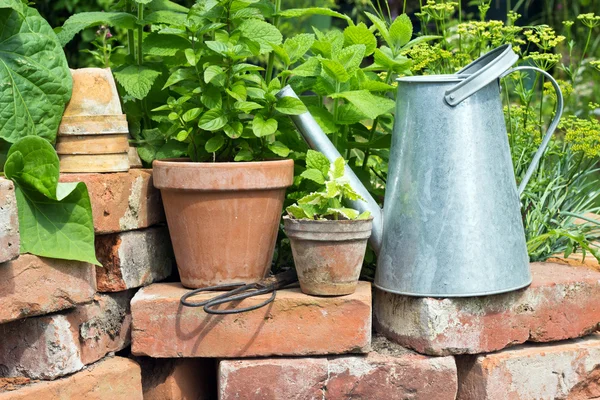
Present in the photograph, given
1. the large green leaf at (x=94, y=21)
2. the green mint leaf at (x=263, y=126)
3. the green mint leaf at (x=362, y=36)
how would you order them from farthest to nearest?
the green mint leaf at (x=362, y=36), the large green leaf at (x=94, y=21), the green mint leaf at (x=263, y=126)

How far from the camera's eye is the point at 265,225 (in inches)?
76.1

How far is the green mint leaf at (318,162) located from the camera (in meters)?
1.93

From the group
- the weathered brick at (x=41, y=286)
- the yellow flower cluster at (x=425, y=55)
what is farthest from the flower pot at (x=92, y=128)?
the yellow flower cluster at (x=425, y=55)

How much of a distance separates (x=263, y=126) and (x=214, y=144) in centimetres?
13

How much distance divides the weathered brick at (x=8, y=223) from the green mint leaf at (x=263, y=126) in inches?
22.5

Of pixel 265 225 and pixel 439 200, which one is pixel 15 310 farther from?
pixel 439 200

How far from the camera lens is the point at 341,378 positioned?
1.89 m

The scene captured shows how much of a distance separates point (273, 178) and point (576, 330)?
0.89 metres

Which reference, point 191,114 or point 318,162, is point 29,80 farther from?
point 318,162

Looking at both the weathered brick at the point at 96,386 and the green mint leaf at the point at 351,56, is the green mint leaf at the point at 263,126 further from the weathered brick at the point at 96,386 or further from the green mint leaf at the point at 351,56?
the weathered brick at the point at 96,386

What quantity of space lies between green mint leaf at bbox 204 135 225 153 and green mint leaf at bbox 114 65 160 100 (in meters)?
0.20

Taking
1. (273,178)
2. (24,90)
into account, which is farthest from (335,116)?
(24,90)

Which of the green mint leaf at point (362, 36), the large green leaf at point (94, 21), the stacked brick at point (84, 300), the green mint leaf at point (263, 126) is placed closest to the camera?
the stacked brick at point (84, 300)

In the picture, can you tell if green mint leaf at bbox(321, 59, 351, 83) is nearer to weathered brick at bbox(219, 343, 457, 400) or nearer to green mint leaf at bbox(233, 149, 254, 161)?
green mint leaf at bbox(233, 149, 254, 161)
